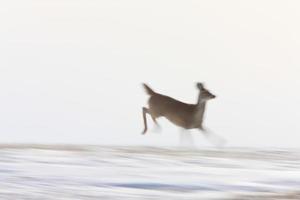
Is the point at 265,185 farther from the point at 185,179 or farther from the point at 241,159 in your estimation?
the point at 241,159

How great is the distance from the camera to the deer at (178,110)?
19.1 ft

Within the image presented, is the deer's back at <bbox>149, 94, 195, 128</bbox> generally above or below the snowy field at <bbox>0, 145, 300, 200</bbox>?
above

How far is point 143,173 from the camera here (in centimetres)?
342

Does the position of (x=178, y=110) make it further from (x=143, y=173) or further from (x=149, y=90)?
(x=143, y=173)

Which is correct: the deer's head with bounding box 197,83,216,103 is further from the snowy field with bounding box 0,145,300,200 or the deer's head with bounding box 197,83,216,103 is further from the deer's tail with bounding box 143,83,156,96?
the snowy field with bounding box 0,145,300,200

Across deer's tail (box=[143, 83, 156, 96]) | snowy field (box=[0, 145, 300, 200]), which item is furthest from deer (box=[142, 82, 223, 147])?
snowy field (box=[0, 145, 300, 200])

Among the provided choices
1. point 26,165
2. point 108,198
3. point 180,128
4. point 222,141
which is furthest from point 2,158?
point 180,128

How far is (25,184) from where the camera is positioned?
9.85 feet

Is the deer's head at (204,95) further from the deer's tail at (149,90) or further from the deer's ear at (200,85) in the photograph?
the deer's tail at (149,90)

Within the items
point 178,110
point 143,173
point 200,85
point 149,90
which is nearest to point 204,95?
point 200,85

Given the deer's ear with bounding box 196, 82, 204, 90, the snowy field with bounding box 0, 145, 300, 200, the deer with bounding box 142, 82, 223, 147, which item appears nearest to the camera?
the snowy field with bounding box 0, 145, 300, 200

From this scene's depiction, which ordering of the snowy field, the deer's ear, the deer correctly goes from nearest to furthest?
1. the snowy field
2. the deer
3. the deer's ear

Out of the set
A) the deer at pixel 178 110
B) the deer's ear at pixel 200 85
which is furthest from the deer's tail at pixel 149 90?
the deer's ear at pixel 200 85

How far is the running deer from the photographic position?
582cm
